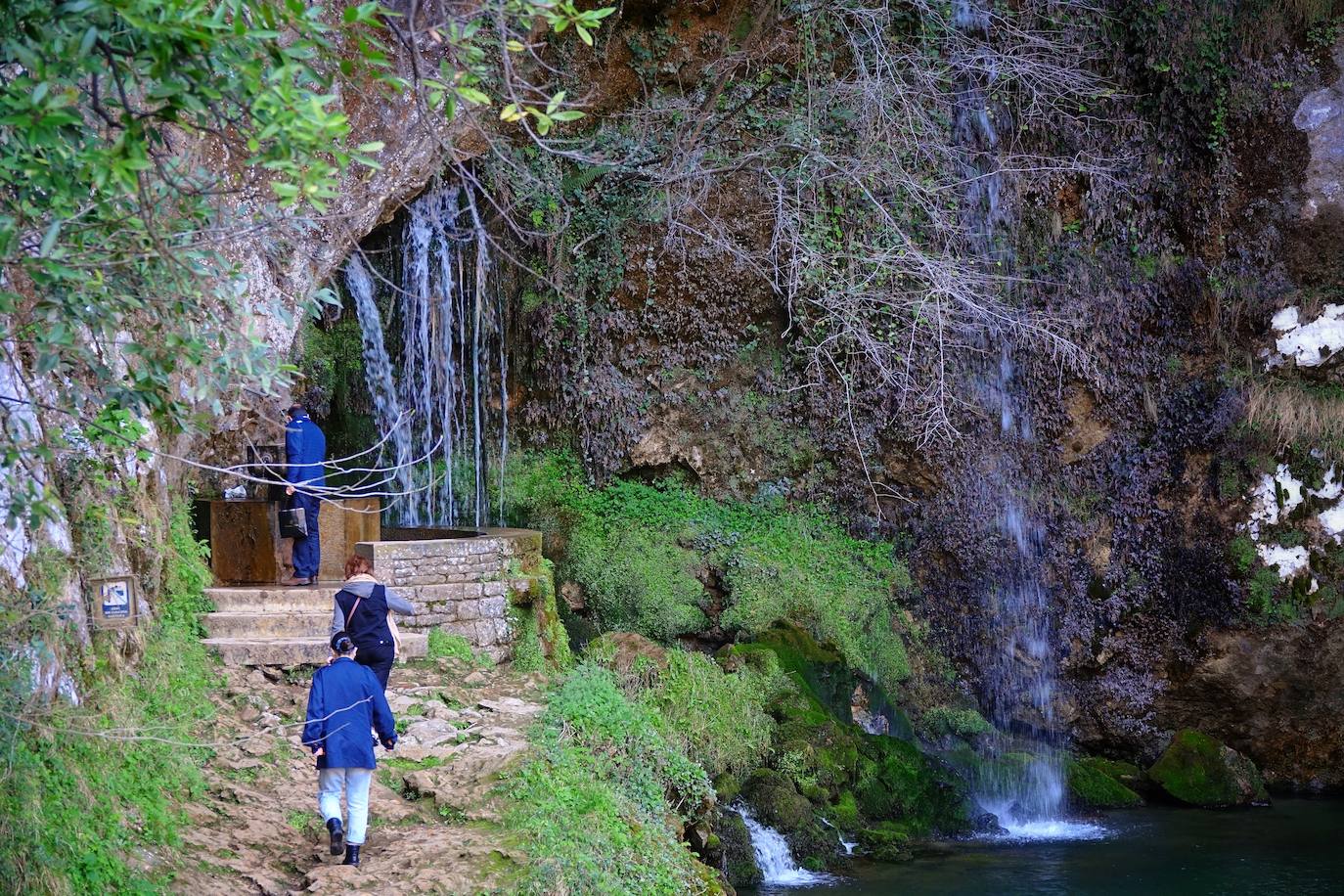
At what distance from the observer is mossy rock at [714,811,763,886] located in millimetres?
8820

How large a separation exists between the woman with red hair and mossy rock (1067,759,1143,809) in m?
7.70

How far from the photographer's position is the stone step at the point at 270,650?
8320 millimetres

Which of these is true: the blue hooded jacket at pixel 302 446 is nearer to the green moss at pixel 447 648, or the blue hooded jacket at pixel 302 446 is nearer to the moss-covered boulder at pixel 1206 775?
the green moss at pixel 447 648

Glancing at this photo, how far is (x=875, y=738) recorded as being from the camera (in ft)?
36.2

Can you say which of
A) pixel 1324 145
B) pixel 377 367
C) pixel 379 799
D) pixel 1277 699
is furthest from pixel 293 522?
pixel 1324 145

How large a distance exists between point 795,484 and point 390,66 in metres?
9.93

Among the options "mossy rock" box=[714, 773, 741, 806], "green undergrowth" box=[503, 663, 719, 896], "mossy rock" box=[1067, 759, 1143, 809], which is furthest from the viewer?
"mossy rock" box=[1067, 759, 1143, 809]

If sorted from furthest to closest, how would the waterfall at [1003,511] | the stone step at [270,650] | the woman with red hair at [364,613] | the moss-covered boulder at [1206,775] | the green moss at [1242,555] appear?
the waterfall at [1003,511] → the green moss at [1242,555] → the moss-covered boulder at [1206,775] → the stone step at [270,650] → the woman with red hair at [364,613]

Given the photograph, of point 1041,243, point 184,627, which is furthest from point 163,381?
point 1041,243

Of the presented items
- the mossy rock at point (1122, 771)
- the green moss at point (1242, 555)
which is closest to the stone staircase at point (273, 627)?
the mossy rock at point (1122, 771)

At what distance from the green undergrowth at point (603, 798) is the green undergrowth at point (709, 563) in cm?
348

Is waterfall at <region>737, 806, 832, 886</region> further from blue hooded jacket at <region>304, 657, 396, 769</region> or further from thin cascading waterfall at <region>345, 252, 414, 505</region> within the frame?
thin cascading waterfall at <region>345, 252, 414, 505</region>

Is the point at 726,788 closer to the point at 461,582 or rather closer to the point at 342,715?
the point at 461,582

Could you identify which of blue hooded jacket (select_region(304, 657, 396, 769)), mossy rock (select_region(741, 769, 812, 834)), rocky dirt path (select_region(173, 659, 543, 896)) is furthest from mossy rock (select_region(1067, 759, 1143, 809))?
blue hooded jacket (select_region(304, 657, 396, 769))
